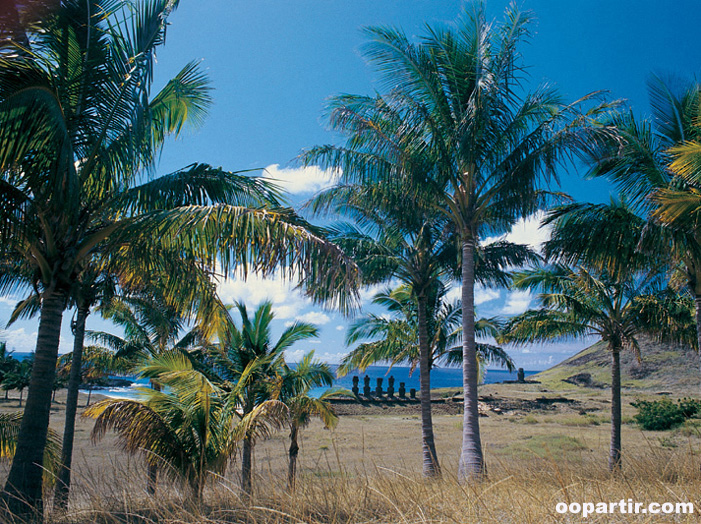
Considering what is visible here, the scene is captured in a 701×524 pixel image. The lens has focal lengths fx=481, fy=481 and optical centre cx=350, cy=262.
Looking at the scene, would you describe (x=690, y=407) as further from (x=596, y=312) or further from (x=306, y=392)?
(x=306, y=392)

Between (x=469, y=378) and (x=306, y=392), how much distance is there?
4.10 metres

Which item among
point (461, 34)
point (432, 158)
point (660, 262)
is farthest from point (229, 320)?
point (660, 262)

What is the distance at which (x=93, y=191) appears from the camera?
6.94m

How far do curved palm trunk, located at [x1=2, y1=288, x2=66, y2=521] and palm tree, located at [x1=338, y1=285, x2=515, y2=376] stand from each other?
10470 millimetres

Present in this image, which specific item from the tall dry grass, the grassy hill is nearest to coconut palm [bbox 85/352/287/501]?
the tall dry grass

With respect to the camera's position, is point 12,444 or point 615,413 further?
point 615,413

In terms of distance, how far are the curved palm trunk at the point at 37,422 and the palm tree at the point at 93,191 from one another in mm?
13

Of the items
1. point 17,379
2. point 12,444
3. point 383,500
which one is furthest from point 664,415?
point 17,379

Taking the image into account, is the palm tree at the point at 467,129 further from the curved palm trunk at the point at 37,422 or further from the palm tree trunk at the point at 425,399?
the curved palm trunk at the point at 37,422

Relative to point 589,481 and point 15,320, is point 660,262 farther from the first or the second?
point 15,320

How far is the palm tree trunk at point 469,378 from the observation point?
9.27 meters

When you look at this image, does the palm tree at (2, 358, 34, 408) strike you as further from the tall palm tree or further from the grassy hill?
the grassy hill

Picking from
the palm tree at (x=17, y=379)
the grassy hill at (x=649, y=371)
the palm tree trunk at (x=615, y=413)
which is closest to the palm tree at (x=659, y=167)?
the palm tree trunk at (x=615, y=413)

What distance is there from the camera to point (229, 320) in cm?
880
